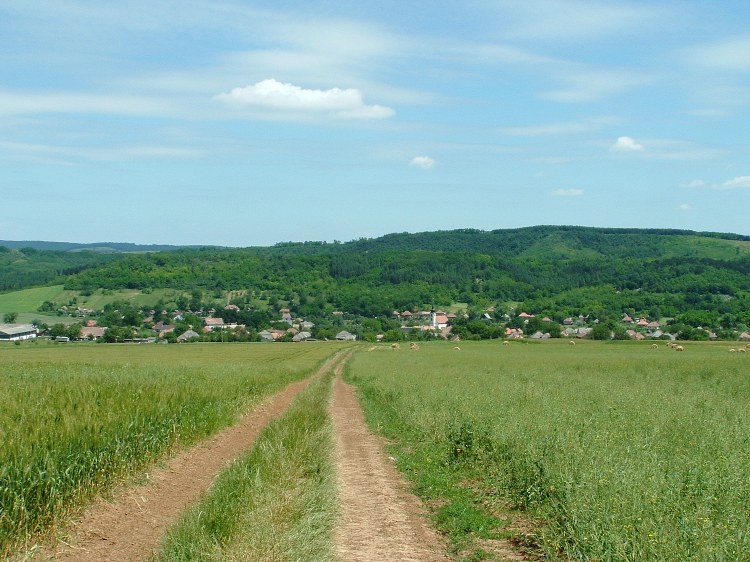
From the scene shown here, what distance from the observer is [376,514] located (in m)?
9.43

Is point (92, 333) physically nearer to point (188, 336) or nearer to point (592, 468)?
point (188, 336)

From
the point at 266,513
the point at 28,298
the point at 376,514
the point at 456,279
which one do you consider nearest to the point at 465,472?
the point at 376,514

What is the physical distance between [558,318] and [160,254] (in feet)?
Answer: 383

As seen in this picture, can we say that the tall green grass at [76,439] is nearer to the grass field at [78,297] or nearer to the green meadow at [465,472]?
the green meadow at [465,472]

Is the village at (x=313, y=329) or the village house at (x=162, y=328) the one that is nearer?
the village at (x=313, y=329)

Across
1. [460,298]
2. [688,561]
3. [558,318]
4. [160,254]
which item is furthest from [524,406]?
[160,254]

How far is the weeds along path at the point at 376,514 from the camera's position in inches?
306

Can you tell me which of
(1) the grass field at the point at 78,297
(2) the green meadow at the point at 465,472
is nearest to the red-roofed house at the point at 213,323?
(1) the grass field at the point at 78,297

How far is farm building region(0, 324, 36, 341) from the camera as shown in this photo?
308 feet

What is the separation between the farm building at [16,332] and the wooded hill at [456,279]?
53272mm

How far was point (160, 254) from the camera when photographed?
7648 inches

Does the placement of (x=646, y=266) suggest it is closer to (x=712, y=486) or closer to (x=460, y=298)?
(x=460, y=298)

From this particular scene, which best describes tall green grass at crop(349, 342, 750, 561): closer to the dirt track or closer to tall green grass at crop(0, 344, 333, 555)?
the dirt track

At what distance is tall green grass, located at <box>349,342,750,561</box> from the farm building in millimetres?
90464
